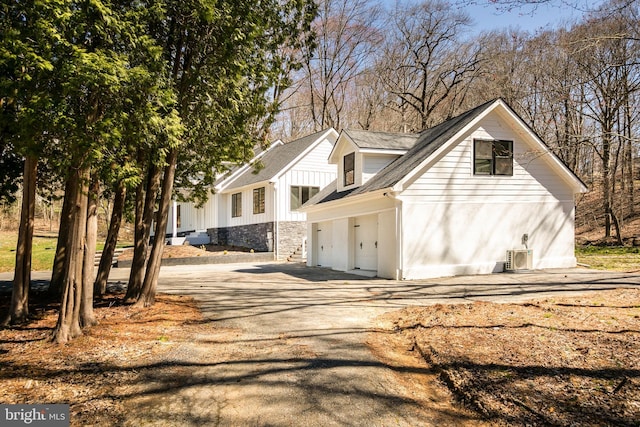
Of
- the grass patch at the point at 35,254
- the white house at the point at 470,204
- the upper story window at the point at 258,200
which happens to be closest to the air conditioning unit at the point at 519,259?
the white house at the point at 470,204

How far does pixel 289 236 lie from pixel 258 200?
10.1 ft

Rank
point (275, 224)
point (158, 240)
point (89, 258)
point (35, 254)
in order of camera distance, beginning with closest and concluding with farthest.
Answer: point (89, 258)
point (158, 240)
point (35, 254)
point (275, 224)

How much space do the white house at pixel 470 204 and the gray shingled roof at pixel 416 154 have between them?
0.22 ft

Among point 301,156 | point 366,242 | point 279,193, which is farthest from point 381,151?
point 279,193

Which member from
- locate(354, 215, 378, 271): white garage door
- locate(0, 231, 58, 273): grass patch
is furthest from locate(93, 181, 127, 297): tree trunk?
locate(0, 231, 58, 273): grass patch

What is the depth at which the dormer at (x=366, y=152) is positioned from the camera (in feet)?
54.8

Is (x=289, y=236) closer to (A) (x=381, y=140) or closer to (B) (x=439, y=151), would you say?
(A) (x=381, y=140)

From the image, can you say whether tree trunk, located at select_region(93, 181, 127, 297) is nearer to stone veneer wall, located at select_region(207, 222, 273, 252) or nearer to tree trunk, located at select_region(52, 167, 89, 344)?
tree trunk, located at select_region(52, 167, 89, 344)

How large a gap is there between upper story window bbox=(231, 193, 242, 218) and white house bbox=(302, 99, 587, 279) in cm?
1331

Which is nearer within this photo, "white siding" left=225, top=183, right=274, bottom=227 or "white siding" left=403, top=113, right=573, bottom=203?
"white siding" left=403, top=113, right=573, bottom=203

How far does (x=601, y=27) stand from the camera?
46.4ft

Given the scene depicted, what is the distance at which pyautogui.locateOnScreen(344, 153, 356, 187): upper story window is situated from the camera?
57.1ft

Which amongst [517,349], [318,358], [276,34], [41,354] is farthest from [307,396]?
[276,34]

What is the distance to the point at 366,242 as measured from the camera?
16.4 meters
